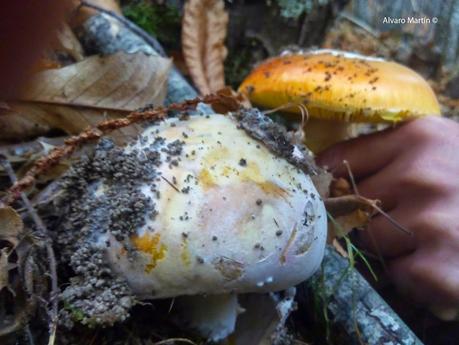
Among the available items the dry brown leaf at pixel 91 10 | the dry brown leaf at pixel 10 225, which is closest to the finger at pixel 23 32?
the dry brown leaf at pixel 10 225

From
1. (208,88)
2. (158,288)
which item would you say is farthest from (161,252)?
(208,88)

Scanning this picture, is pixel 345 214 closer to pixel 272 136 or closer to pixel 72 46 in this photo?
pixel 272 136

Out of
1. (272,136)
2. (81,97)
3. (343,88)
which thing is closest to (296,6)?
(343,88)

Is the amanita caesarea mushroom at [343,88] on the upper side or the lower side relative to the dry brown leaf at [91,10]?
lower

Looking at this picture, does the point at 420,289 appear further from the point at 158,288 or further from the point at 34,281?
the point at 34,281

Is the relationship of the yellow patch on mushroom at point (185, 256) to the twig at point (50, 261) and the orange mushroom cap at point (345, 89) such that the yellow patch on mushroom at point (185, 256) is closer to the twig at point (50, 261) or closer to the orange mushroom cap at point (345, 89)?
the twig at point (50, 261)

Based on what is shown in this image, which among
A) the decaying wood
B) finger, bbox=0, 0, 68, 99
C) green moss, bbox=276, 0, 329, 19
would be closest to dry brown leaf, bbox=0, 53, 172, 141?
the decaying wood
